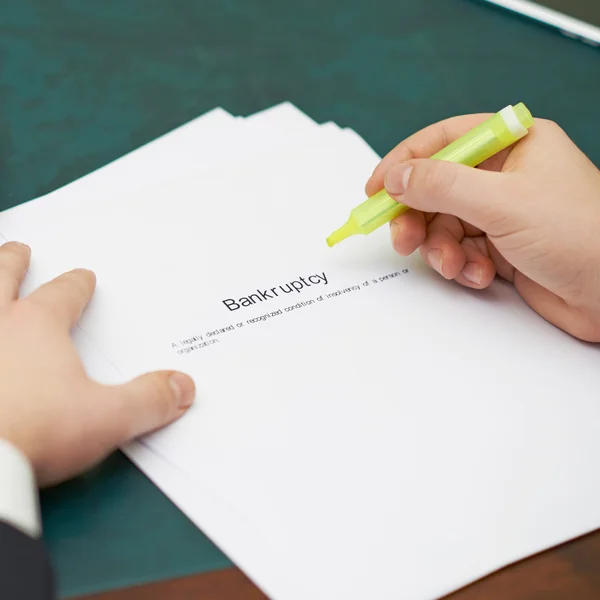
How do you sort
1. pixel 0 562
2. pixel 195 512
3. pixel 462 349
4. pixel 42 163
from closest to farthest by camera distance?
pixel 0 562 < pixel 195 512 < pixel 462 349 < pixel 42 163

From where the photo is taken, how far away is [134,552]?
424 millimetres

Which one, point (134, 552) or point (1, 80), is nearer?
point (134, 552)

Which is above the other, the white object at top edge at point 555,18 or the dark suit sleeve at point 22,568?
the white object at top edge at point 555,18

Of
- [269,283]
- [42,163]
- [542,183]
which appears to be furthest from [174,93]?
[542,183]

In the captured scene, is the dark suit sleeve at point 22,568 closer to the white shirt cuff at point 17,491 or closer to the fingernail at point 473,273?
the white shirt cuff at point 17,491

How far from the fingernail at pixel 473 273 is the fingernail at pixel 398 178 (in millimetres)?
93

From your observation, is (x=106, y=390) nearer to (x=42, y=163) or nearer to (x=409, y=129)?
(x=42, y=163)

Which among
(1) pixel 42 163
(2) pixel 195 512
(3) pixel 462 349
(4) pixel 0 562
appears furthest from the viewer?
(1) pixel 42 163

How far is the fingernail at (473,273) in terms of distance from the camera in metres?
0.59

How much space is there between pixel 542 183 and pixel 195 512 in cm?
34

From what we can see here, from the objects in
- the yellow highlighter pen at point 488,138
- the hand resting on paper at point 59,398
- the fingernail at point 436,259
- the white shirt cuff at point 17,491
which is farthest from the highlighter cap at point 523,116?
the white shirt cuff at point 17,491

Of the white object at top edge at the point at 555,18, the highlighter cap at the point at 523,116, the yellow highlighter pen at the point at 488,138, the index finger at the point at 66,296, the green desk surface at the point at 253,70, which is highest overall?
the white object at top edge at the point at 555,18

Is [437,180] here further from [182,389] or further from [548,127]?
[182,389]

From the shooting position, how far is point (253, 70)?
0.80m
